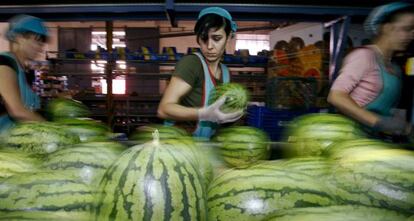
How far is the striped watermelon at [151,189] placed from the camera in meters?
0.89

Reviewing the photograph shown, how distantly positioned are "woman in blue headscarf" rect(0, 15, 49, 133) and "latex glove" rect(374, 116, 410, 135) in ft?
7.58

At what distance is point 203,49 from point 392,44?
1.39 metres

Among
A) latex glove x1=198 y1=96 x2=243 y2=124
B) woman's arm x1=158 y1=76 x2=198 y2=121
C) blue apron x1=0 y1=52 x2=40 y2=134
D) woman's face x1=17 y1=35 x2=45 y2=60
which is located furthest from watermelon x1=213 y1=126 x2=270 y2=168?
woman's face x1=17 y1=35 x2=45 y2=60

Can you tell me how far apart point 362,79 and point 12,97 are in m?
2.53

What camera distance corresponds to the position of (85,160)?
1.28 metres

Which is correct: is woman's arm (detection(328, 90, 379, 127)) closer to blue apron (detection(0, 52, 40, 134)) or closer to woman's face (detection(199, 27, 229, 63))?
woman's face (detection(199, 27, 229, 63))

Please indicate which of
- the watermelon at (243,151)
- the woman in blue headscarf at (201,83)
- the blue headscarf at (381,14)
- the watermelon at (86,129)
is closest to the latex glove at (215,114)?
the woman in blue headscarf at (201,83)

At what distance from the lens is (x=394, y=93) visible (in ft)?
9.05

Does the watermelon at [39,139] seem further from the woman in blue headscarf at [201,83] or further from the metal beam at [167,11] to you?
the metal beam at [167,11]

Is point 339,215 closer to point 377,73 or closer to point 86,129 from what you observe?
point 86,129

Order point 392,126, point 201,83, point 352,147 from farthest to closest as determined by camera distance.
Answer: point 201,83 < point 392,126 < point 352,147

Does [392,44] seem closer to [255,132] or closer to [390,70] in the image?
[390,70]

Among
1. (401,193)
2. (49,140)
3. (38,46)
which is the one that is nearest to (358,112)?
(401,193)

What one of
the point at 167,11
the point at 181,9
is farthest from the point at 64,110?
the point at 181,9
